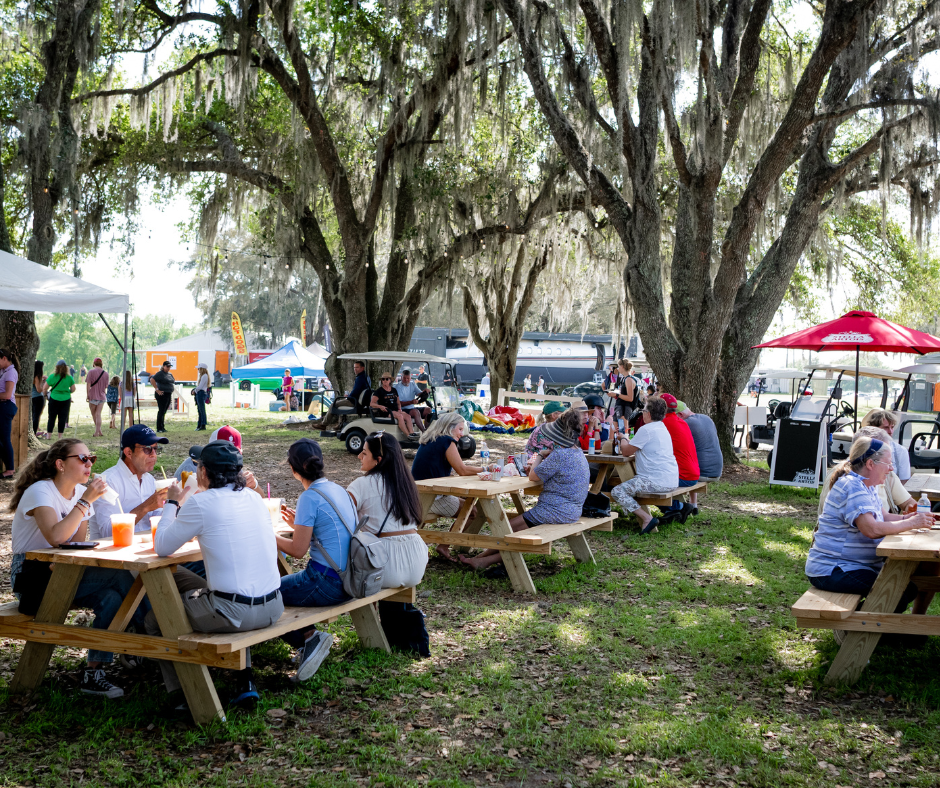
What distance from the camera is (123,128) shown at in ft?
49.9

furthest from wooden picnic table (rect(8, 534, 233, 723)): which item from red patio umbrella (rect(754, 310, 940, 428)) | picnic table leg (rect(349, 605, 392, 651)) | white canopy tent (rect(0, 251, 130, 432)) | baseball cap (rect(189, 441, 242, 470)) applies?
red patio umbrella (rect(754, 310, 940, 428))

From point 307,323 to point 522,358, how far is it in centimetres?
1338

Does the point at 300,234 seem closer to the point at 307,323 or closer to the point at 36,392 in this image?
the point at 36,392

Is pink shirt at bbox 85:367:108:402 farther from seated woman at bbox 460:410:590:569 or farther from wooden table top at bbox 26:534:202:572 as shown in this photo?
wooden table top at bbox 26:534:202:572

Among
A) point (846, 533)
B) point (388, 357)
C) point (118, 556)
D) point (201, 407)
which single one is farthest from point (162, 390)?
point (846, 533)

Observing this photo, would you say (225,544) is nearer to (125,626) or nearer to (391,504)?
(125,626)

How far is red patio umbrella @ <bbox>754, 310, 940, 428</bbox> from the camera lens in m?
9.93

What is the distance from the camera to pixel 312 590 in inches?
159

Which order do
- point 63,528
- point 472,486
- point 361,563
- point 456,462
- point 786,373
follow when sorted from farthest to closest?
1. point 786,373
2. point 456,462
3. point 472,486
4. point 361,563
5. point 63,528

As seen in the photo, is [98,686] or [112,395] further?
[112,395]

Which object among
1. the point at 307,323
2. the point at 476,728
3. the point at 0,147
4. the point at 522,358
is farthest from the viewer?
the point at 307,323

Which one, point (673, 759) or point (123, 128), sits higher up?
point (123, 128)

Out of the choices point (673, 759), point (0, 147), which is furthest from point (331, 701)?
point (0, 147)

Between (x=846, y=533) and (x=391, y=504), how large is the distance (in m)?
2.45
